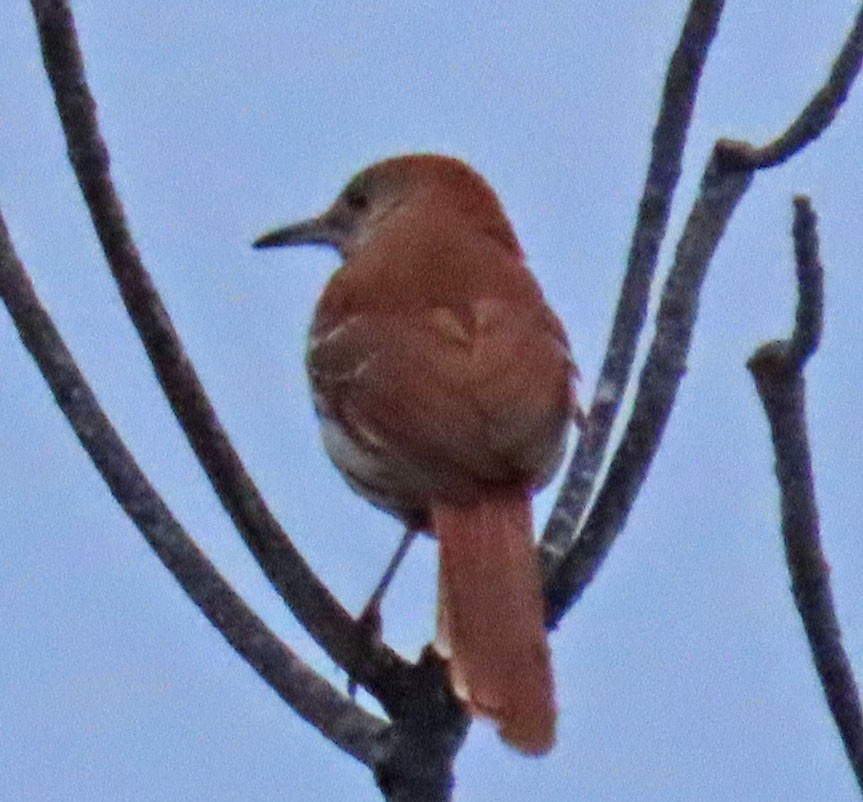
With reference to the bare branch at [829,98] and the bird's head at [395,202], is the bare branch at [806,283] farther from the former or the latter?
the bird's head at [395,202]

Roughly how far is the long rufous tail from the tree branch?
0.27m

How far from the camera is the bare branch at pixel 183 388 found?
131 inches

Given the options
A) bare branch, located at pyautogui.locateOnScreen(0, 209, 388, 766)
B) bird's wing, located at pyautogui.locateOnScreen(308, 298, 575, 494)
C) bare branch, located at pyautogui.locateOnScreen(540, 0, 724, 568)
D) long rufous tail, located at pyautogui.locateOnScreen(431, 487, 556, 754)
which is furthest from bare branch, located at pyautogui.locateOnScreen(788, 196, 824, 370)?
bird's wing, located at pyautogui.locateOnScreen(308, 298, 575, 494)

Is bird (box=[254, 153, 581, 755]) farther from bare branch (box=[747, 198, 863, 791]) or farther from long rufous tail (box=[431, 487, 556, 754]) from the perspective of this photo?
bare branch (box=[747, 198, 863, 791])

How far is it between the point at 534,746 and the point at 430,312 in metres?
2.12

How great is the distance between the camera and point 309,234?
7.11m

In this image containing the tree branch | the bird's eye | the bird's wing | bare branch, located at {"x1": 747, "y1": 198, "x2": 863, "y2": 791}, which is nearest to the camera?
bare branch, located at {"x1": 747, "y1": 198, "x2": 863, "y2": 791}

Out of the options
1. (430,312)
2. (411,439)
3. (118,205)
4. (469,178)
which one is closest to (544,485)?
(411,439)

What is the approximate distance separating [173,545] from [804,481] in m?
1.19

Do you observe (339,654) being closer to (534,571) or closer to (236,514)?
(236,514)

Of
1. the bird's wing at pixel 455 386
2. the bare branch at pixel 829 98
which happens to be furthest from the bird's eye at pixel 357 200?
the bare branch at pixel 829 98

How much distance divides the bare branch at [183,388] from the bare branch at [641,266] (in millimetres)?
537

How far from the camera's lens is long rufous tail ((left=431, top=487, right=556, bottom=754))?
360 centimetres

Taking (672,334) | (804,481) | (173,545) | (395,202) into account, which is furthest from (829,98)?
(395,202)
